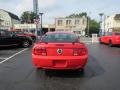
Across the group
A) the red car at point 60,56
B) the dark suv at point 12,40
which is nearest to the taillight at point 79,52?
the red car at point 60,56

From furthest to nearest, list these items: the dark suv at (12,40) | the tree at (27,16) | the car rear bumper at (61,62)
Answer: the tree at (27,16) → the dark suv at (12,40) → the car rear bumper at (61,62)

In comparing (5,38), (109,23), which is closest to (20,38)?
(5,38)

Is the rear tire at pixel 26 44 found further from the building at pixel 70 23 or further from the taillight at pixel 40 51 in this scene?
the building at pixel 70 23

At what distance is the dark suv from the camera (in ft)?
63.8

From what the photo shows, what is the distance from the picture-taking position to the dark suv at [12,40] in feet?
63.8

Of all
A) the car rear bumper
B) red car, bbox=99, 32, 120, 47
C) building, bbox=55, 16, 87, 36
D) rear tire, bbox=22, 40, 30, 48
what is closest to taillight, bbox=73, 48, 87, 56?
the car rear bumper

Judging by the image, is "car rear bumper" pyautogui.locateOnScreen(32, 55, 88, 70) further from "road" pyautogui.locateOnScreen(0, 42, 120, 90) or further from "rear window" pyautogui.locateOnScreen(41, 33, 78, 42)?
"rear window" pyautogui.locateOnScreen(41, 33, 78, 42)

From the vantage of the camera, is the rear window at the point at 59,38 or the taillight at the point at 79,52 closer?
the taillight at the point at 79,52

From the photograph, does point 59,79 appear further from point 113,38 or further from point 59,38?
point 113,38

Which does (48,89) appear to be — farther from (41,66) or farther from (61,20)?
(61,20)

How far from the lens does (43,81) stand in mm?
7953

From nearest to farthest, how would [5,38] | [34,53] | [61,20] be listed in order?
[34,53]
[5,38]
[61,20]

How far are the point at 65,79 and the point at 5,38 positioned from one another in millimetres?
11977

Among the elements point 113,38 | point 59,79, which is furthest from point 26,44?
point 59,79
